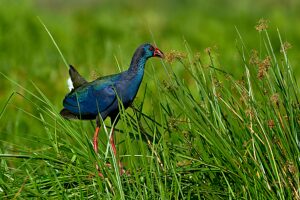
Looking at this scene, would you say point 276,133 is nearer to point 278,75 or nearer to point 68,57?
point 278,75

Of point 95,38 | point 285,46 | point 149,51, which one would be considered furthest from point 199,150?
point 95,38

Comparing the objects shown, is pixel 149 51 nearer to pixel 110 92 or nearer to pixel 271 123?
pixel 110 92

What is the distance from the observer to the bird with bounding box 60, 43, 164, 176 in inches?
159

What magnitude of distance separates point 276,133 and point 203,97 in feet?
1.25

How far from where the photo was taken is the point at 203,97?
12.5 feet

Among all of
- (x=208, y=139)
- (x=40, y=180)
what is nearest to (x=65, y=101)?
(x=40, y=180)

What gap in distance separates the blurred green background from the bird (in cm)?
198

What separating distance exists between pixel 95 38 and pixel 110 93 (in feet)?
17.9

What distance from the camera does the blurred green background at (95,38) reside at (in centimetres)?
774

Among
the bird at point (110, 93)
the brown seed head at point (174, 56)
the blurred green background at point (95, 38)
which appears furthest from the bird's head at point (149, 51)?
the blurred green background at point (95, 38)

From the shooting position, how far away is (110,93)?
13.5ft

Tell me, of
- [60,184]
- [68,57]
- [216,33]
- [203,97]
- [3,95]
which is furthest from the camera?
[216,33]

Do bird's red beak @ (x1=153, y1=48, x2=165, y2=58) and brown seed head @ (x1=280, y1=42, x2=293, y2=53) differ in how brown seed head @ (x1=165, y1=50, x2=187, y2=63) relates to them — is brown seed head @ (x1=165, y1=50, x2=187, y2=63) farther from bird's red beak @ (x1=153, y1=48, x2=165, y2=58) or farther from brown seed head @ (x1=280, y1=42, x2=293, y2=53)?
bird's red beak @ (x1=153, y1=48, x2=165, y2=58)

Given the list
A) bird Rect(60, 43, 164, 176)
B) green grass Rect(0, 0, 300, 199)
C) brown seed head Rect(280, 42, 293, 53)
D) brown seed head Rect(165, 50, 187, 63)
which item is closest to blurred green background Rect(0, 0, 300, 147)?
bird Rect(60, 43, 164, 176)
